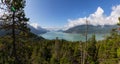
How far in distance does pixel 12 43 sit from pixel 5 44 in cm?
66

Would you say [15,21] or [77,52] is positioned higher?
[15,21]

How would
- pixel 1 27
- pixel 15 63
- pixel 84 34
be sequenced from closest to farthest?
1. pixel 1 27
2. pixel 15 63
3. pixel 84 34

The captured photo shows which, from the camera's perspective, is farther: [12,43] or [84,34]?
[84,34]

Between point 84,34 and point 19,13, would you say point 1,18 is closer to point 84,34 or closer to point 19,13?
point 19,13

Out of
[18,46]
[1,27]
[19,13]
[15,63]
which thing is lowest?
[15,63]

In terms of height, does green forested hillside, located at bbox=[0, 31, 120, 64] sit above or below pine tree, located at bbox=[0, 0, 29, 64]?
below

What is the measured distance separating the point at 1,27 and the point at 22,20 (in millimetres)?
2141

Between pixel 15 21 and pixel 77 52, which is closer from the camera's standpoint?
pixel 15 21

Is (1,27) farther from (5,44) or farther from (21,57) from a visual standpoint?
(21,57)

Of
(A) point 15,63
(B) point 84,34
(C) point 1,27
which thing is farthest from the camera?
(B) point 84,34

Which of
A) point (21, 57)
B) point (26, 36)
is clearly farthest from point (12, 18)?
point (21, 57)

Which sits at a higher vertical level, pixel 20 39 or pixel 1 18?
pixel 1 18

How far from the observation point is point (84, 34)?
2845 centimetres

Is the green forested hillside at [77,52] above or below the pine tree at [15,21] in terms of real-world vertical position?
below
